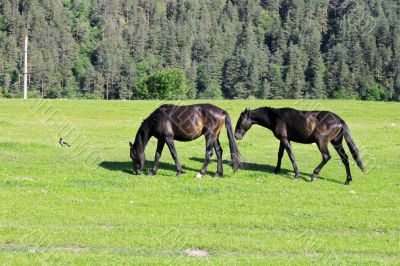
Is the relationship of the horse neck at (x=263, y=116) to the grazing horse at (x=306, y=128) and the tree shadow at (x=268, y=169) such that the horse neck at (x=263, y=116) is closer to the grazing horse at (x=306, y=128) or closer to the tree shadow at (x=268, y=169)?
the grazing horse at (x=306, y=128)

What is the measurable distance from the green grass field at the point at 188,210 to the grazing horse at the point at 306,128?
3.26 feet

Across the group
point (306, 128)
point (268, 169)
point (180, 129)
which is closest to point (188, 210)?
point (180, 129)

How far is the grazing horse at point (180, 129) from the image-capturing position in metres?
19.6

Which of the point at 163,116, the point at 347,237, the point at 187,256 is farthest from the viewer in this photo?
the point at 163,116

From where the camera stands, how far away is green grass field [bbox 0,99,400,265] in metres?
11.1

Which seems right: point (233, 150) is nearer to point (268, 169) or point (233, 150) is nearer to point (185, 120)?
point (185, 120)

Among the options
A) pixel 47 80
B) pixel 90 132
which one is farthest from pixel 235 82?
pixel 90 132

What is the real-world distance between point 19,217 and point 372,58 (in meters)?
184

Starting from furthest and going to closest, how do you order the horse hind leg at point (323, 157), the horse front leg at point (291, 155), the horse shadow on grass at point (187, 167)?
1. the horse shadow on grass at point (187, 167)
2. the horse front leg at point (291, 155)
3. the horse hind leg at point (323, 157)

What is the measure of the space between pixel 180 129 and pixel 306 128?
15.8ft

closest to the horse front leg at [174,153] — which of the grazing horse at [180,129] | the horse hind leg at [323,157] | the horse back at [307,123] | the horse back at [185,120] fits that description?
the grazing horse at [180,129]

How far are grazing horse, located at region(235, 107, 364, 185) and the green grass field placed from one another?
39.2 inches

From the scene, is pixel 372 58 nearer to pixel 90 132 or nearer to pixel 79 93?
pixel 79 93

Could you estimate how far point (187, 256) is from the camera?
10.8 m
